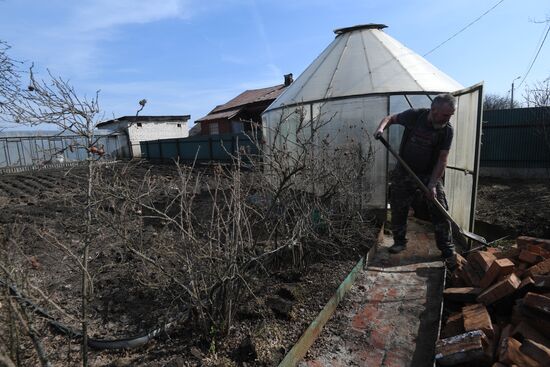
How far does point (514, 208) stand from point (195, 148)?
56.4 ft

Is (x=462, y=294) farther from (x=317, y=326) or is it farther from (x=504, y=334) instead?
(x=317, y=326)

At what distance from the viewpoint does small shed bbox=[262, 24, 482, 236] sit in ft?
16.4

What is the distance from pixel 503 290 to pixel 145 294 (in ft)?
10.7

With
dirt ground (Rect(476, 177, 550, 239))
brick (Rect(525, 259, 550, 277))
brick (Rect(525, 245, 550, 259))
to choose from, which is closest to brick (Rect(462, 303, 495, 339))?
brick (Rect(525, 259, 550, 277))

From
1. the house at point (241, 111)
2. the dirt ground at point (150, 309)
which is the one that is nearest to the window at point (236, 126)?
the house at point (241, 111)

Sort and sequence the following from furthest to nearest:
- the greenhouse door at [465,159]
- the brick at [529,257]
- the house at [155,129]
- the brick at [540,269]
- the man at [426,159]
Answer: the house at [155,129] → the greenhouse door at [465,159] → the man at [426,159] → the brick at [529,257] → the brick at [540,269]

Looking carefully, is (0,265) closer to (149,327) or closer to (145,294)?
(149,327)

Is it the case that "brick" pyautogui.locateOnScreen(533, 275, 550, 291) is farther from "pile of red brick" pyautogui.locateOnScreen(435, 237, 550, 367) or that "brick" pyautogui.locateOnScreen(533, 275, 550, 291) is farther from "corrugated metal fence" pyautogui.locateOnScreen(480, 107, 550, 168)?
"corrugated metal fence" pyautogui.locateOnScreen(480, 107, 550, 168)

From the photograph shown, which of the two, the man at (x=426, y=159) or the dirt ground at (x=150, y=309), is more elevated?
the man at (x=426, y=159)

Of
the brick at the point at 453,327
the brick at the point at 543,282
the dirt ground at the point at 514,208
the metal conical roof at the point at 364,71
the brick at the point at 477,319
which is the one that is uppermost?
the metal conical roof at the point at 364,71

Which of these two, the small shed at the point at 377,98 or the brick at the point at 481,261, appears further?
the small shed at the point at 377,98

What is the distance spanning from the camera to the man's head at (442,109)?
148 inches

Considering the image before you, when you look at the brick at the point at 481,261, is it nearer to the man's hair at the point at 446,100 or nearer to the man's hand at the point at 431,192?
the man's hand at the point at 431,192

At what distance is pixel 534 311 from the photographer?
2.64 meters
